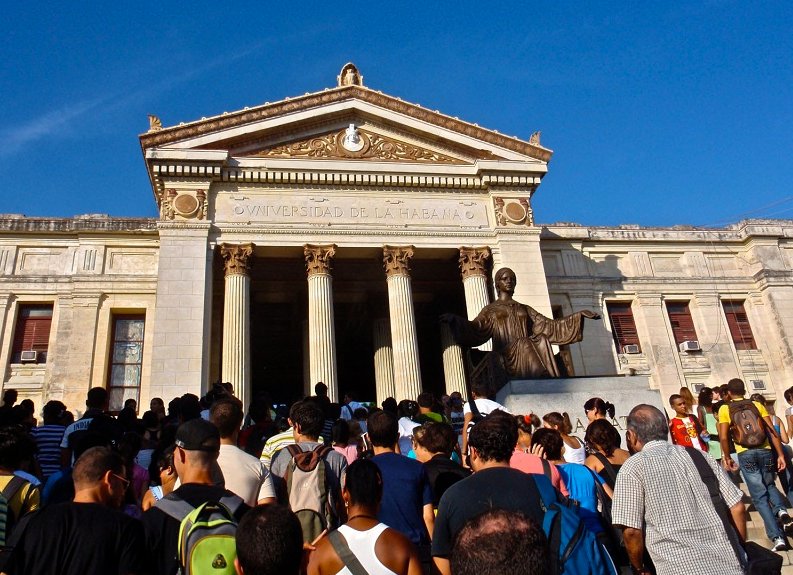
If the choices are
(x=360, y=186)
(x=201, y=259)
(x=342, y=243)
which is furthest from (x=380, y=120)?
(x=201, y=259)

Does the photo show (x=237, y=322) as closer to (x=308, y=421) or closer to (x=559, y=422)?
(x=559, y=422)

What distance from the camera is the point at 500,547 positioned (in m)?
2.21

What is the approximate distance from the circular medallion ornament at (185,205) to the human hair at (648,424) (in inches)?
717

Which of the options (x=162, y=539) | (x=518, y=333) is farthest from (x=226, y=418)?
(x=518, y=333)

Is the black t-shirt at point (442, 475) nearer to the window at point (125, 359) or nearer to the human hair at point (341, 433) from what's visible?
the human hair at point (341, 433)

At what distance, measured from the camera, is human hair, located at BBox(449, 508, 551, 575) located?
2.18 meters

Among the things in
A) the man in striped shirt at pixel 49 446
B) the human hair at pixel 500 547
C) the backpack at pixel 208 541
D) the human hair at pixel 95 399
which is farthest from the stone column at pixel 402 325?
the human hair at pixel 500 547

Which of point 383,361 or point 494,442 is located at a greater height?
point 383,361

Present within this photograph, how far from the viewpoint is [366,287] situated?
2578cm

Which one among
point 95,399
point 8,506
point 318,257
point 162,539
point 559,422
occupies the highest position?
point 318,257

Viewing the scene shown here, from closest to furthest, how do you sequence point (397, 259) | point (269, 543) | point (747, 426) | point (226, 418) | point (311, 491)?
1. point (269, 543)
2. point (311, 491)
3. point (226, 418)
4. point (747, 426)
5. point (397, 259)

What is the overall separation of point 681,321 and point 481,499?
88.4 feet

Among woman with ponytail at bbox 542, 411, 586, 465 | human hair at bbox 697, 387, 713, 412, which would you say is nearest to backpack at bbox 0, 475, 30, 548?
woman with ponytail at bbox 542, 411, 586, 465

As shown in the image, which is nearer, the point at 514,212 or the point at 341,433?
the point at 341,433
